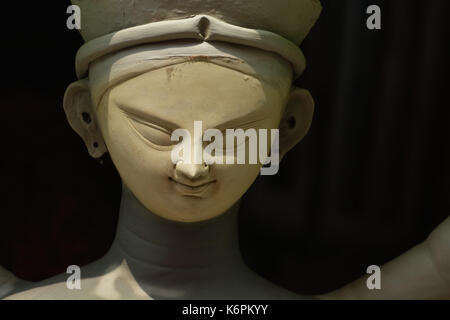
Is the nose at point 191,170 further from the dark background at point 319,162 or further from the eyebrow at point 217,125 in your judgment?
the dark background at point 319,162

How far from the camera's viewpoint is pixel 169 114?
1.21 m

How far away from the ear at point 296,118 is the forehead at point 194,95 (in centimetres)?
18

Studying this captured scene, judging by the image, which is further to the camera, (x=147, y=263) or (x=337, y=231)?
(x=337, y=231)

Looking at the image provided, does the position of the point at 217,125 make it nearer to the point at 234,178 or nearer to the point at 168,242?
the point at 234,178

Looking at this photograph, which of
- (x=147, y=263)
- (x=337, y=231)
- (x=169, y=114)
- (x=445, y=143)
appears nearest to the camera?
(x=169, y=114)

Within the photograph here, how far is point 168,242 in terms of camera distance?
4.58 feet

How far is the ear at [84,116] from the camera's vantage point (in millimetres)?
1395

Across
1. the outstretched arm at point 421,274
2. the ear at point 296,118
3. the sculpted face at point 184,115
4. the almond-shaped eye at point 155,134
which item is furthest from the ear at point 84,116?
the outstretched arm at point 421,274

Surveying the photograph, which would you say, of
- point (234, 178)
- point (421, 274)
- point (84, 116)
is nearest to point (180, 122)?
point (234, 178)

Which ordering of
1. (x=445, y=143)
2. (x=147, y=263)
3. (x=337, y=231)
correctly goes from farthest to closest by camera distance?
(x=337, y=231) → (x=445, y=143) → (x=147, y=263)

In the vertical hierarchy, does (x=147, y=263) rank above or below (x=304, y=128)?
below

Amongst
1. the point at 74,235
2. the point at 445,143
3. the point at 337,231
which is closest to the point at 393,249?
the point at 337,231

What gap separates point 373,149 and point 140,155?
0.68 m

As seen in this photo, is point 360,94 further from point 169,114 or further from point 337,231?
point 169,114
